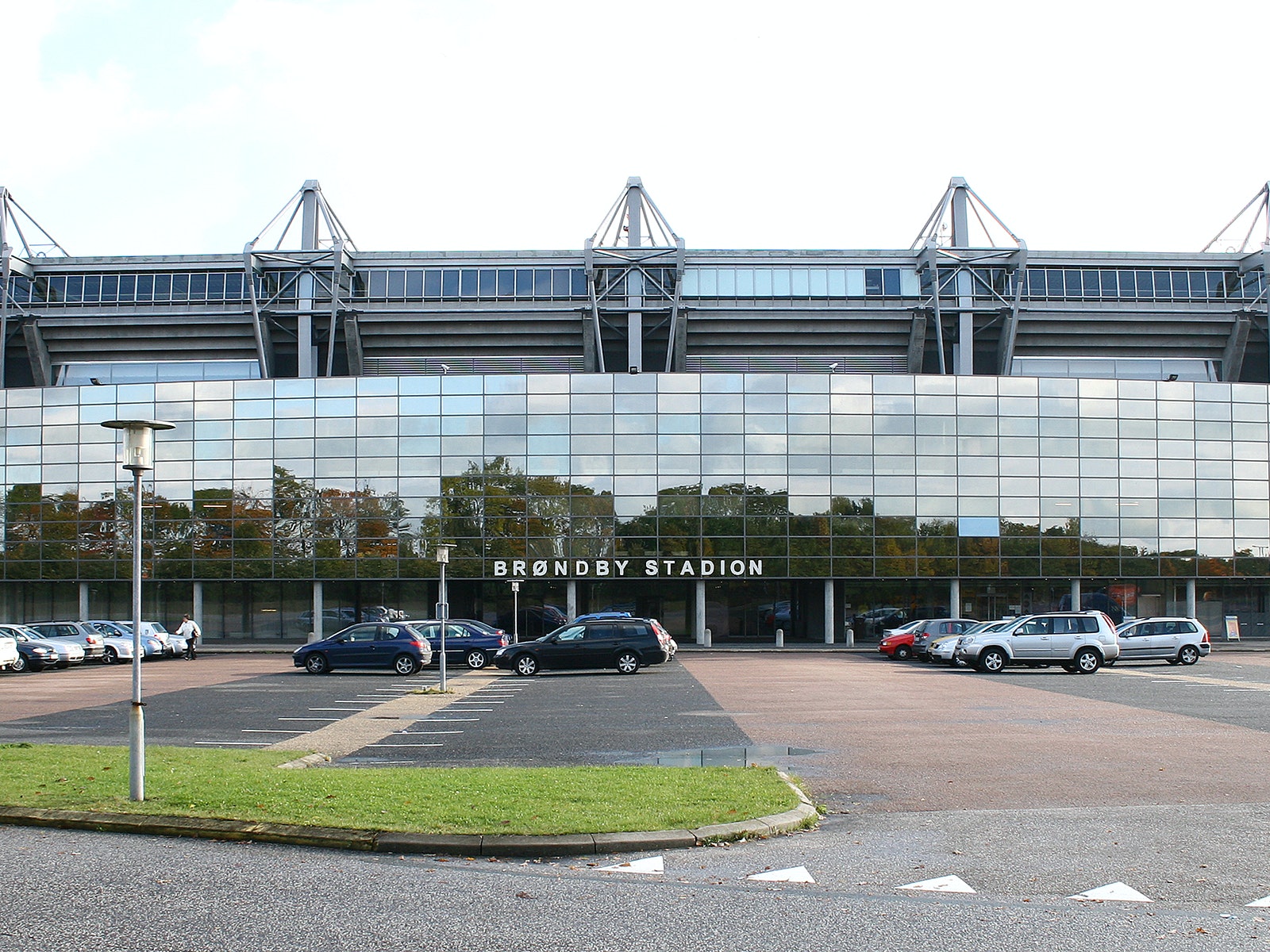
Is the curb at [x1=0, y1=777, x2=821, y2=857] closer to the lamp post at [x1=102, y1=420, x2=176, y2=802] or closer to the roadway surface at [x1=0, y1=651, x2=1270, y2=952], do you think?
the roadway surface at [x1=0, y1=651, x2=1270, y2=952]

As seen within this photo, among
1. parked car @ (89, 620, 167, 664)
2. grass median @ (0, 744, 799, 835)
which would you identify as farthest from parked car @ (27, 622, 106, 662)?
grass median @ (0, 744, 799, 835)

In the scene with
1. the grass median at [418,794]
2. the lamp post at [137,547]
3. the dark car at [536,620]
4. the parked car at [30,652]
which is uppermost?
the lamp post at [137,547]

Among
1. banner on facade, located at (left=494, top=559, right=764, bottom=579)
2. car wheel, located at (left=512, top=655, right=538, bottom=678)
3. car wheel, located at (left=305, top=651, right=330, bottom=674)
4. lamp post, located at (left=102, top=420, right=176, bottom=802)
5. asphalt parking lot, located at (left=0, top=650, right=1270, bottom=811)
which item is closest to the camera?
lamp post, located at (left=102, top=420, right=176, bottom=802)

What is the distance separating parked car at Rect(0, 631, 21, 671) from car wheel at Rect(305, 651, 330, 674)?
9346mm

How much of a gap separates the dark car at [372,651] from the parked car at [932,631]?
670 inches

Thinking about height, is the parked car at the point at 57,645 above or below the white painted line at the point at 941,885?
below

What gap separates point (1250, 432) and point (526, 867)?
2347 inches

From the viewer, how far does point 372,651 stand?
3058cm

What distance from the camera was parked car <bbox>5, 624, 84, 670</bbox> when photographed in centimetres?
3509

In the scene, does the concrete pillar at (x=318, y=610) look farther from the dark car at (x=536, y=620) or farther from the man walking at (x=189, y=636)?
the man walking at (x=189, y=636)

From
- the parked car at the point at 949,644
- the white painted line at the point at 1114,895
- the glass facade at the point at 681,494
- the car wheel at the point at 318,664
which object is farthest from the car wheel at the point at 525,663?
the glass facade at the point at 681,494

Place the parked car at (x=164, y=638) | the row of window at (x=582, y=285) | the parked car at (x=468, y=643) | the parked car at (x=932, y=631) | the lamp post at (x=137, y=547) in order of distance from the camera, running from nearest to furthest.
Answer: the lamp post at (x=137, y=547) < the parked car at (x=468, y=643) < the parked car at (x=932, y=631) < the parked car at (x=164, y=638) < the row of window at (x=582, y=285)

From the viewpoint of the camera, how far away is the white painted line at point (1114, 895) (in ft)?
23.6

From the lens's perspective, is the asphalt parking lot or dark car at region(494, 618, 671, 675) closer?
the asphalt parking lot
